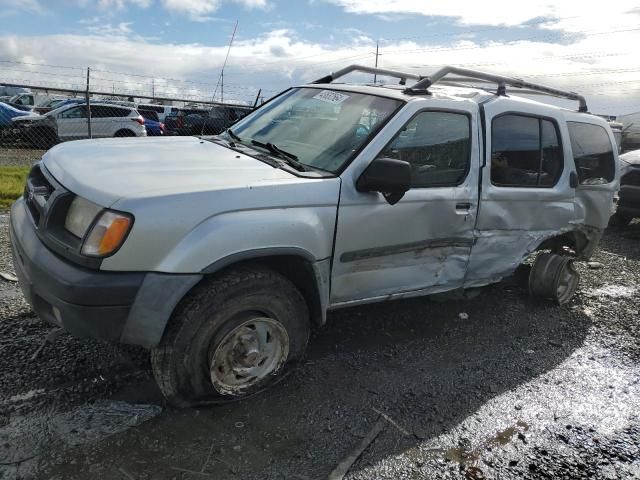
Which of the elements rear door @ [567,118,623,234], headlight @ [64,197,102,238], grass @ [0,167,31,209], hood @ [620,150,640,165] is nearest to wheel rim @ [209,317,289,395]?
headlight @ [64,197,102,238]

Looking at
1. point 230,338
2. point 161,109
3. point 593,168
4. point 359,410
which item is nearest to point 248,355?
point 230,338

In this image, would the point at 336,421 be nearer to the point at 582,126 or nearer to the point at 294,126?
the point at 294,126

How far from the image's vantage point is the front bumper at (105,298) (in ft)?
8.24

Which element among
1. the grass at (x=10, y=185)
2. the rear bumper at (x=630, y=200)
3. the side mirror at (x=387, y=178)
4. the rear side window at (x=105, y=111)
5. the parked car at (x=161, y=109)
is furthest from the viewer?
the parked car at (x=161, y=109)

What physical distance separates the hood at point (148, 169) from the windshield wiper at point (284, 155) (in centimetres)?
17

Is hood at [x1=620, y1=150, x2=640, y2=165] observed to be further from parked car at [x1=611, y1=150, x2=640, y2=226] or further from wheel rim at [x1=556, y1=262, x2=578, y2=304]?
wheel rim at [x1=556, y1=262, x2=578, y2=304]

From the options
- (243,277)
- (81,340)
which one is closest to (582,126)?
(243,277)

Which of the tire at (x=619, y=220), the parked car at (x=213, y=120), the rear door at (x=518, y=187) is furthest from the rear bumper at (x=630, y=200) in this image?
the parked car at (x=213, y=120)

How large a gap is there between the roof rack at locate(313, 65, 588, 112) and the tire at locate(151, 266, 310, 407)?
1.80 metres

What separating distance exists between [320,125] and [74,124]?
1565 cm

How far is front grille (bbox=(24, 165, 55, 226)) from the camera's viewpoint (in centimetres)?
300

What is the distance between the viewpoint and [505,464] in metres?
2.81

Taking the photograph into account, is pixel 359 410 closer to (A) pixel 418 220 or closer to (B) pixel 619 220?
(A) pixel 418 220

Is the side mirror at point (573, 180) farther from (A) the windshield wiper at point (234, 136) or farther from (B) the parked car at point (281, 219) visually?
(A) the windshield wiper at point (234, 136)
